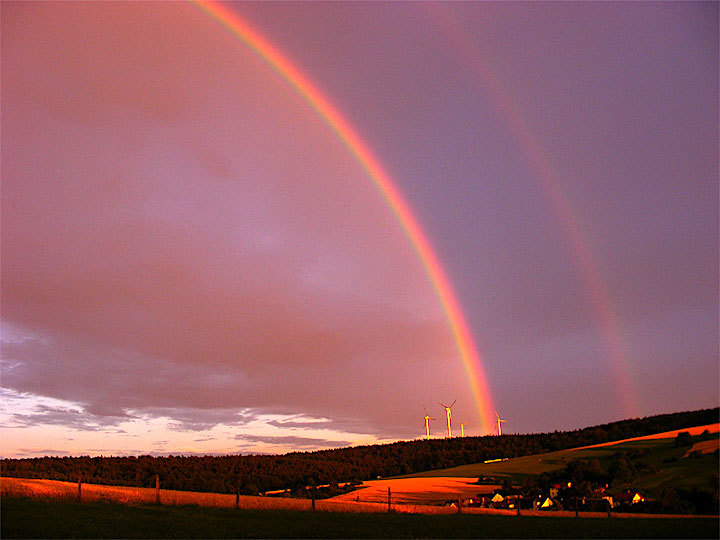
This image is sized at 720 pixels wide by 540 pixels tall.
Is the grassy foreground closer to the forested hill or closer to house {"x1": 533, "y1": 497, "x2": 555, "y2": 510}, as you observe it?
house {"x1": 533, "y1": 497, "x2": 555, "y2": 510}

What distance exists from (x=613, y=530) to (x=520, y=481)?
191 ft

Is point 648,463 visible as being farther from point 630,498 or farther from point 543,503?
point 543,503

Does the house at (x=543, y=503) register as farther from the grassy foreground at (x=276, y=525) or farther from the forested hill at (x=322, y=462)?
the forested hill at (x=322, y=462)

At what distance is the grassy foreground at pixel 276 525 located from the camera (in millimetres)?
24938

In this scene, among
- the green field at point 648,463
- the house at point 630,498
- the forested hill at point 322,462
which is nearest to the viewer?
the house at point 630,498

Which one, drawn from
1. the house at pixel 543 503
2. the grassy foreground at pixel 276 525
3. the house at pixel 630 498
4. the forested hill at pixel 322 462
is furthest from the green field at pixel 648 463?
the forested hill at pixel 322 462

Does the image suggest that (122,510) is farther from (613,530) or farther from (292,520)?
(613,530)

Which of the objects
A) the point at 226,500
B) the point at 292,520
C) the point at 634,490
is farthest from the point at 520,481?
the point at 292,520

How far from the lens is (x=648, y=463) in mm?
77312

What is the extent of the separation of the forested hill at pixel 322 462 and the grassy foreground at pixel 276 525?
2591 inches

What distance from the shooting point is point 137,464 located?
12694 cm

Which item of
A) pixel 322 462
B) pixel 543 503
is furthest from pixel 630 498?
pixel 322 462

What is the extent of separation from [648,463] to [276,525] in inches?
2470

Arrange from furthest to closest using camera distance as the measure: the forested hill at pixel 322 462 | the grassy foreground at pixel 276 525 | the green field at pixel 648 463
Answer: the forested hill at pixel 322 462 → the green field at pixel 648 463 → the grassy foreground at pixel 276 525
